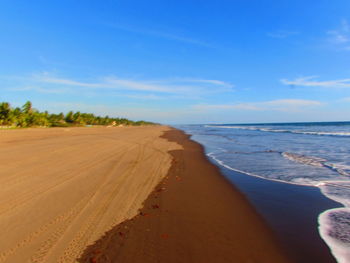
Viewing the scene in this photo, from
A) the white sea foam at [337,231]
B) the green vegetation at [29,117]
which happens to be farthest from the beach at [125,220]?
the green vegetation at [29,117]

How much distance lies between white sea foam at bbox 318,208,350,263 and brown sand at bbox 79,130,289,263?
915mm

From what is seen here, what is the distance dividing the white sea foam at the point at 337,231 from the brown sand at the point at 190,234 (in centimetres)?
91

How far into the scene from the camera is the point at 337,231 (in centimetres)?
410

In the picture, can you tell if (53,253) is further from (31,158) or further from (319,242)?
(31,158)

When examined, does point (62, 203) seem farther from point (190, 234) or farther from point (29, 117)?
point (29, 117)

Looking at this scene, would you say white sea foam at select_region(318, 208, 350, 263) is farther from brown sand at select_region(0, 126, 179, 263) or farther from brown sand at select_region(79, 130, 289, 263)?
brown sand at select_region(0, 126, 179, 263)

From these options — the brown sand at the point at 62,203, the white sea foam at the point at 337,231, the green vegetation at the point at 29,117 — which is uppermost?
the green vegetation at the point at 29,117

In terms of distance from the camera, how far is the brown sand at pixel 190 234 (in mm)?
3207

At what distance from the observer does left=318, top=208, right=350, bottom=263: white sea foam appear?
342 cm

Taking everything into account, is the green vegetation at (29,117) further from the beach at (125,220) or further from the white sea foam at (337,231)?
the white sea foam at (337,231)

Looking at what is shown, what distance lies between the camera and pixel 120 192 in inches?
234

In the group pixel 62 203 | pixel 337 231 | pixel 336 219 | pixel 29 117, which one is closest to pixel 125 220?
pixel 62 203

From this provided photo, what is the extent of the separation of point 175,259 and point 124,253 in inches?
29.9

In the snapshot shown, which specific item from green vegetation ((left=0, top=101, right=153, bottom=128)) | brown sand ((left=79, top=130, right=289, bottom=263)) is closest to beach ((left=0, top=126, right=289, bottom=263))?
brown sand ((left=79, top=130, right=289, bottom=263))
